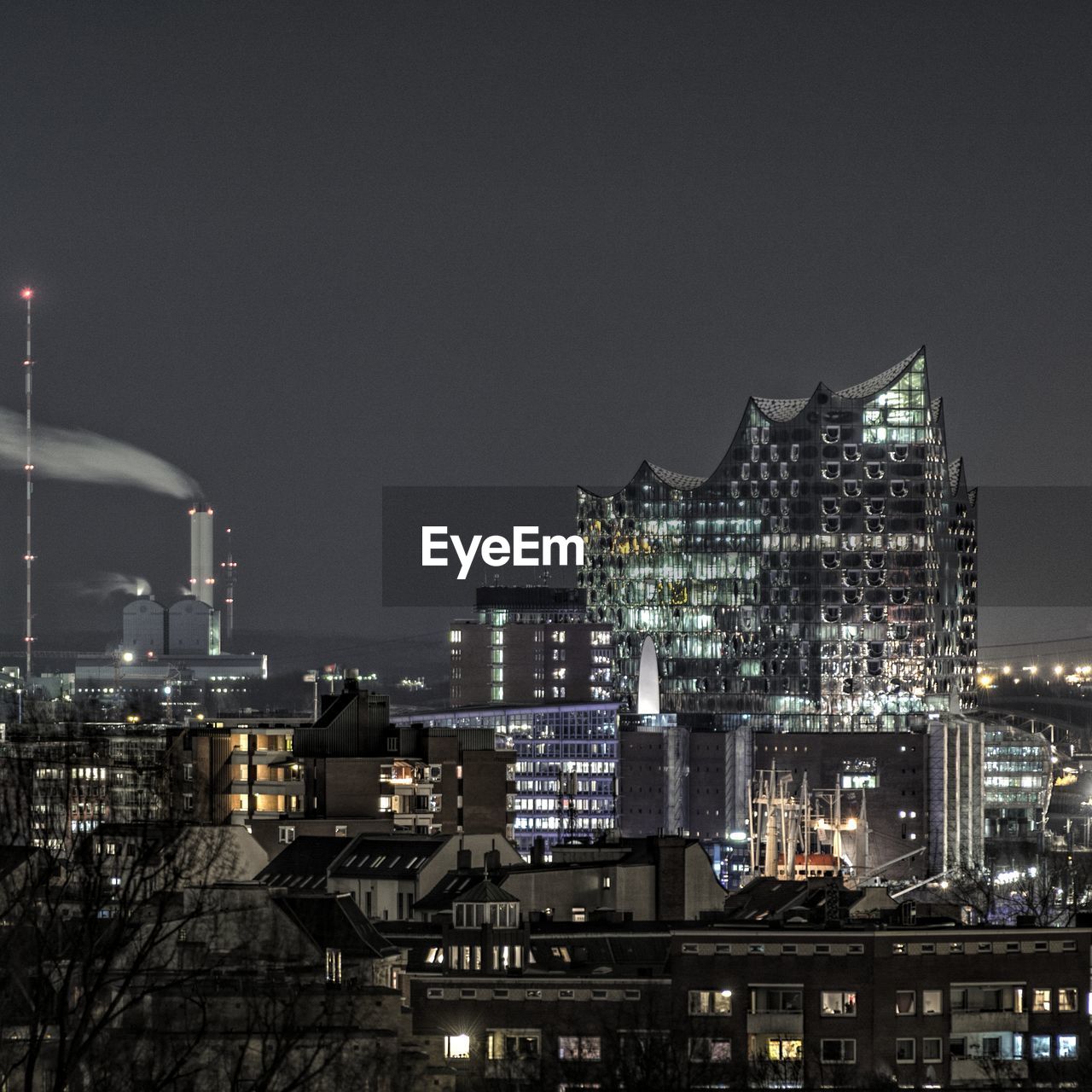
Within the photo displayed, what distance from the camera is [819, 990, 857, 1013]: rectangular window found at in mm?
76312

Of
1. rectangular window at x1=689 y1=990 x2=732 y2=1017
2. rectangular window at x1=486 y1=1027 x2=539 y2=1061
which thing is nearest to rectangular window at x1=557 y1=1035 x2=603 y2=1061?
rectangular window at x1=486 y1=1027 x2=539 y2=1061

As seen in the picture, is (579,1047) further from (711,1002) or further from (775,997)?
(775,997)

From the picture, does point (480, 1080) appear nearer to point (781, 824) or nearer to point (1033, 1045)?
point (1033, 1045)

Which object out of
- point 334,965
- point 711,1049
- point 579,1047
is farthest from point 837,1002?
point 334,965

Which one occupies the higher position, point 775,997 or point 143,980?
point 143,980

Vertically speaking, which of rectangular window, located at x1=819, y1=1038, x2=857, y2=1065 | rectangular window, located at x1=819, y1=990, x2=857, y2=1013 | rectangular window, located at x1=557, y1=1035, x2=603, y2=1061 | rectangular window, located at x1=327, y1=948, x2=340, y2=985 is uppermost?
rectangular window, located at x1=327, y1=948, x2=340, y2=985

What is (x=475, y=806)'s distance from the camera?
4884 inches

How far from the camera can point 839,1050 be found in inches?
2972

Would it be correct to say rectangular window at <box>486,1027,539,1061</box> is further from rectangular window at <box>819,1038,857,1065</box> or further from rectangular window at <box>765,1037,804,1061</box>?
rectangular window at <box>819,1038,857,1065</box>

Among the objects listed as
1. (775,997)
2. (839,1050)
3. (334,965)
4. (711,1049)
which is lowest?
(839,1050)

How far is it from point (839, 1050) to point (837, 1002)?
140 cm

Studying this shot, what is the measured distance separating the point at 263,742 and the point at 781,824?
53091 mm

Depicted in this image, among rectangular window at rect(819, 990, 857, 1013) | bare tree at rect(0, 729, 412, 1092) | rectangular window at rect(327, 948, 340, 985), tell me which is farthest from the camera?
rectangular window at rect(819, 990, 857, 1013)

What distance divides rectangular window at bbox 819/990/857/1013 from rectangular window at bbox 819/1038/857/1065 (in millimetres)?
715
